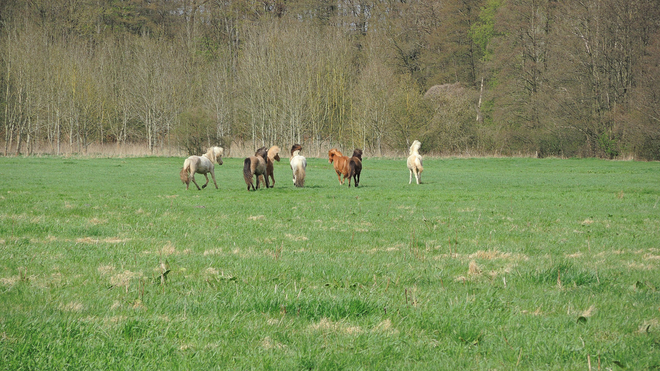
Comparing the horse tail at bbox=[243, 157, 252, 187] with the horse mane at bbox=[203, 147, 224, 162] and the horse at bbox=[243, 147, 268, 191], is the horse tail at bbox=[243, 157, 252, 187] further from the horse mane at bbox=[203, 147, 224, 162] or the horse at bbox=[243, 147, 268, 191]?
the horse mane at bbox=[203, 147, 224, 162]

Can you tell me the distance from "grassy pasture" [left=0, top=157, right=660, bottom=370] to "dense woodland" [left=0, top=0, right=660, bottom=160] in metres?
44.8

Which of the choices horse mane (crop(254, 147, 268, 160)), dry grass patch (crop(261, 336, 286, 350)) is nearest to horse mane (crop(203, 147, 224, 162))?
horse mane (crop(254, 147, 268, 160))

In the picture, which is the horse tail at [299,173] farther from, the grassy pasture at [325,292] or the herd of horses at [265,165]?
the grassy pasture at [325,292]

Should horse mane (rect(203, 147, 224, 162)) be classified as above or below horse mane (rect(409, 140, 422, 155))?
below

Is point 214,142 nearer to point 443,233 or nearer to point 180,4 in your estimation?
point 180,4

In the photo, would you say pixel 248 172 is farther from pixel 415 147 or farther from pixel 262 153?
pixel 415 147

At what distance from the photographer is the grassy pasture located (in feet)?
12.8

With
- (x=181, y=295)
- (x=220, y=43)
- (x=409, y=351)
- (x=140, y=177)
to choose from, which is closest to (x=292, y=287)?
(x=181, y=295)

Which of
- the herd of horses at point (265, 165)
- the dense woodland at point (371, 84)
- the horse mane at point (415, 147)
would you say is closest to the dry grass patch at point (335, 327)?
the herd of horses at point (265, 165)

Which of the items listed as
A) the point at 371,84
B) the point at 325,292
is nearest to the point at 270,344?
the point at 325,292

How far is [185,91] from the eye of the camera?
2564 inches

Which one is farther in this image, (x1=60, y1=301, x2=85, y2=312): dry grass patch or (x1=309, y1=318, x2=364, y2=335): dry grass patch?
(x1=60, y1=301, x2=85, y2=312): dry grass patch

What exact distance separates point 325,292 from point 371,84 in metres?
52.3

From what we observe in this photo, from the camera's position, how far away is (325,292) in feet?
18.5
